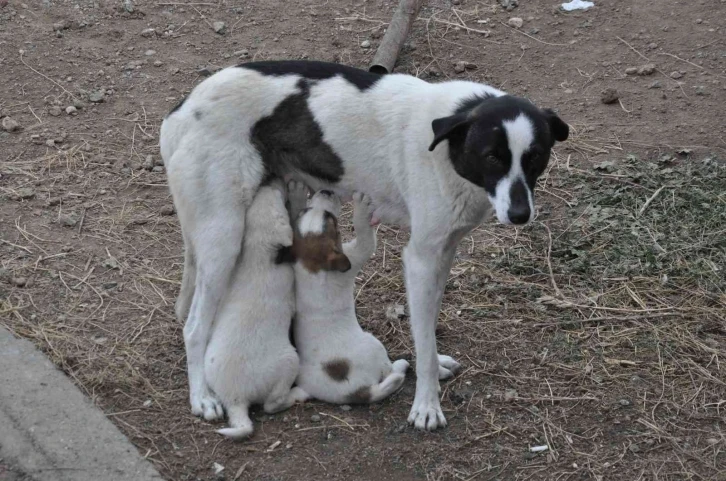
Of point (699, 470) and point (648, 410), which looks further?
point (648, 410)

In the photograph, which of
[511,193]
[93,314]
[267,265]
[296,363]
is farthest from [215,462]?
[511,193]

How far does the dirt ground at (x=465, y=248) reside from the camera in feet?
15.0

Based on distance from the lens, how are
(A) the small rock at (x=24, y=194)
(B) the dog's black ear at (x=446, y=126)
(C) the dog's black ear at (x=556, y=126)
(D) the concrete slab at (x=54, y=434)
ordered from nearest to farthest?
(D) the concrete slab at (x=54, y=434) → (B) the dog's black ear at (x=446, y=126) → (C) the dog's black ear at (x=556, y=126) → (A) the small rock at (x=24, y=194)

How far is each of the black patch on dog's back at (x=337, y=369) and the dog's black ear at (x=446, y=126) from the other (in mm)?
1190

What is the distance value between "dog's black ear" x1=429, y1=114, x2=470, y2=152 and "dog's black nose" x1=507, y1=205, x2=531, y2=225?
460mm

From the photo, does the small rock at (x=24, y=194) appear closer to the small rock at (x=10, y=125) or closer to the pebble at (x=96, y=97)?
the small rock at (x=10, y=125)

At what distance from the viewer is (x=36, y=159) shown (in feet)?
22.5

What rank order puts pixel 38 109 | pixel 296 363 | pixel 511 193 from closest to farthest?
pixel 511 193 → pixel 296 363 → pixel 38 109

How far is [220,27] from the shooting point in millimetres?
8461

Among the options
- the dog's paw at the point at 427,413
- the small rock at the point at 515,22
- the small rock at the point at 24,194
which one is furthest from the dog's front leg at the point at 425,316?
the small rock at the point at 515,22

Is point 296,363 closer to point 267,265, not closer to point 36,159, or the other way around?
point 267,265

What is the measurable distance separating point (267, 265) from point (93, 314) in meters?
1.34

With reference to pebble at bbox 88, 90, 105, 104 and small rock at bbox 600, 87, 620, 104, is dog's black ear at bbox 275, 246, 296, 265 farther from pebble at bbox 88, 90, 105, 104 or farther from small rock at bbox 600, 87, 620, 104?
small rock at bbox 600, 87, 620, 104

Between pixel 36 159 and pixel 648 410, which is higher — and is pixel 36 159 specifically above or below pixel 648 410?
above
